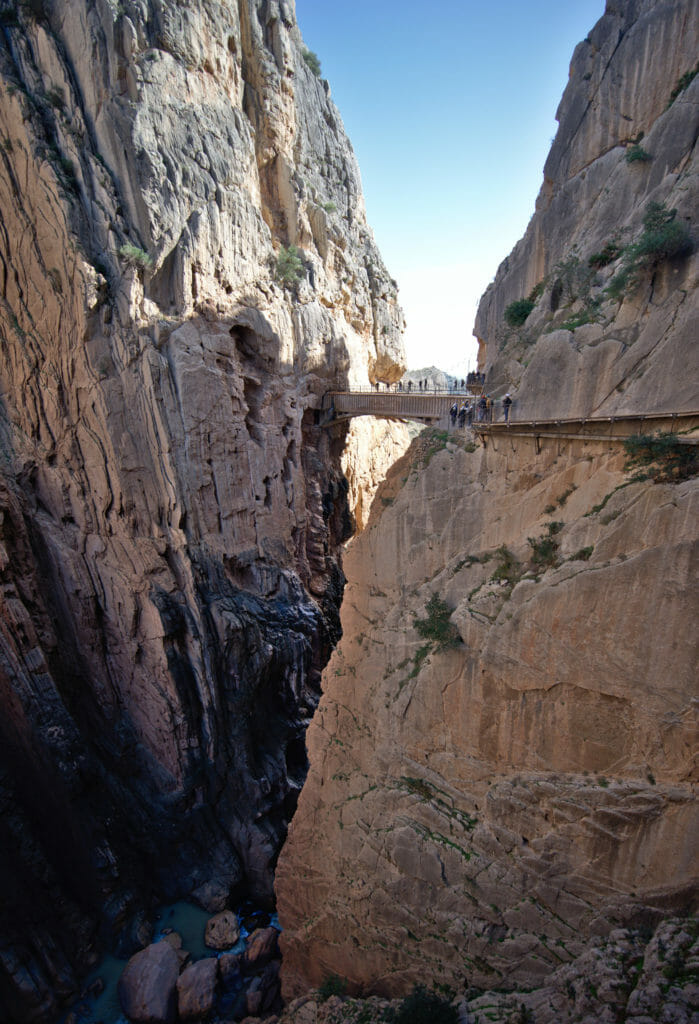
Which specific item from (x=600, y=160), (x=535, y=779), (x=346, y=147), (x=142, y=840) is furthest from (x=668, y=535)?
(x=346, y=147)

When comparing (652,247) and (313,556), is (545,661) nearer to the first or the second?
(652,247)

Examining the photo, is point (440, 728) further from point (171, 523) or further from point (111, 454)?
point (111, 454)

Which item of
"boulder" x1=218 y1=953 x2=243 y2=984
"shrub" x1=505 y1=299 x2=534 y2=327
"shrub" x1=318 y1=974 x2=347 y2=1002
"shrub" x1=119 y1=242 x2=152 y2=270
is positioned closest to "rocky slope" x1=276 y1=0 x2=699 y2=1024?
"shrub" x1=318 y1=974 x2=347 y2=1002

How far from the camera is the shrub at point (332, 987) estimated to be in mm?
10227

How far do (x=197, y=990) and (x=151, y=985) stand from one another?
4.44 feet

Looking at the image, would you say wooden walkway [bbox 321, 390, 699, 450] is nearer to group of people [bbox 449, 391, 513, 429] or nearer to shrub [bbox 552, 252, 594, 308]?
group of people [bbox 449, 391, 513, 429]

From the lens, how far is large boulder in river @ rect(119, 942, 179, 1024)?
13.4 metres

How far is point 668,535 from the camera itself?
6.94 meters

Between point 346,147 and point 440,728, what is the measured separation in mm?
29875

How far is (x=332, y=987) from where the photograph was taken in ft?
33.8

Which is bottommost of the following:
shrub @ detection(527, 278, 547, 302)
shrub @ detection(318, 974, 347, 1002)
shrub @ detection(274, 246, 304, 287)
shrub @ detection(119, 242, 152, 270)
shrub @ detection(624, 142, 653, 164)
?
shrub @ detection(318, 974, 347, 1002)

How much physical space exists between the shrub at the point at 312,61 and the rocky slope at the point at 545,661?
17.7 meters

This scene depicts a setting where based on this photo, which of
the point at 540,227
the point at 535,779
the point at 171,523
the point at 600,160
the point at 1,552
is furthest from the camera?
the point at 171,523

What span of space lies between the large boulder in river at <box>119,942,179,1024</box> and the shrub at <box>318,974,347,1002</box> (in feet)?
21.2
